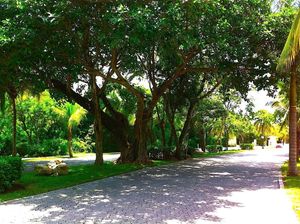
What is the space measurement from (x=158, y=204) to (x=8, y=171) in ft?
16.4

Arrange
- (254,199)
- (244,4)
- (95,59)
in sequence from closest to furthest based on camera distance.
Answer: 1. (254,199)
2. (244,4)
3. (95,59)

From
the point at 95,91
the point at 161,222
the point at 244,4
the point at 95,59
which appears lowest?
the point at 161,222

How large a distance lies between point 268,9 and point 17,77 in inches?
426

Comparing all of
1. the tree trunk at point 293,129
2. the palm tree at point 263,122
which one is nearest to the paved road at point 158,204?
the tree trunk at point 293,129

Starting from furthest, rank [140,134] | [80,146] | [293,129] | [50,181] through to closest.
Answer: [80,146] < [140,134] < [293,129] < [50,181]

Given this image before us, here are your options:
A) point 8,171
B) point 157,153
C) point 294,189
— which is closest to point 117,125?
point 157,153

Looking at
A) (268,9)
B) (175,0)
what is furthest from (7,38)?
(268,9)

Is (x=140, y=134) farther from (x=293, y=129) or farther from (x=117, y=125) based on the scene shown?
(x=293, y=129)

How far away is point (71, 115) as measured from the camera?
37.5m

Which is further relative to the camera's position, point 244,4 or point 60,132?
point 60,132

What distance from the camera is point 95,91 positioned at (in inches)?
874

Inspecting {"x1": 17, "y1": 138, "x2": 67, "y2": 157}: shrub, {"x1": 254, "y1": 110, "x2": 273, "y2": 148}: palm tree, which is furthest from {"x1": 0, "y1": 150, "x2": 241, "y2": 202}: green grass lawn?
{"x1": 254, "y1": 110, "x2": 273, "y2": 148}: palm tree

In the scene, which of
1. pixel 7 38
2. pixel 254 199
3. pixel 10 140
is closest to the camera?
pixel 254 199

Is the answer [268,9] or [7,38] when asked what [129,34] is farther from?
[268,9]
